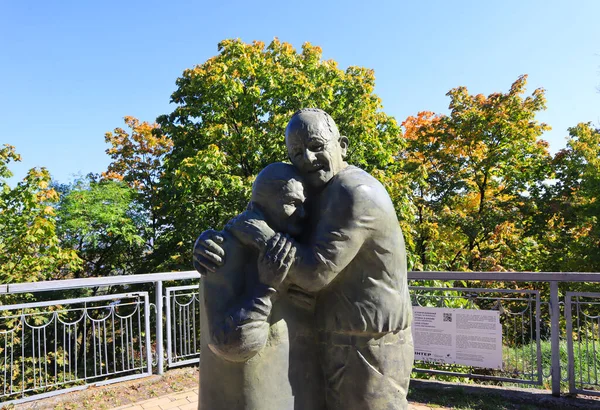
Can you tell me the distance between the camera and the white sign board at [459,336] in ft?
16.5

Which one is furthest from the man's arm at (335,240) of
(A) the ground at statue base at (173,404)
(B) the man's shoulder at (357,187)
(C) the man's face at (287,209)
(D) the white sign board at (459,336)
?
(D) the white sign board at (459,336)

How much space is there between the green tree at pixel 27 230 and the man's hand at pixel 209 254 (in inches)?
324

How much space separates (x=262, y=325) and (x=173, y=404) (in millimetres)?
3900

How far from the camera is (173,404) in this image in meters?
4.83

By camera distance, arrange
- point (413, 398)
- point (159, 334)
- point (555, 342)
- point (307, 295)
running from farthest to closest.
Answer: point (159, 334) < point (413, 398) < point (555, 342) < point (307, 295)

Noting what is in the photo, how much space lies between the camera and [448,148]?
14.1 m

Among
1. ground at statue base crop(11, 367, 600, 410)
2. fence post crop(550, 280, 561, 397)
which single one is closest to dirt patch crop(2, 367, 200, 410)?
ground at statue base crop(11, 367, 600, 410)

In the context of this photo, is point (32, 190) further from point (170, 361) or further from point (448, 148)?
point (448, 148)

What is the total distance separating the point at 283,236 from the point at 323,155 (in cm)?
43

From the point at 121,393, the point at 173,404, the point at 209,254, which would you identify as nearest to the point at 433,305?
the point at 173,404

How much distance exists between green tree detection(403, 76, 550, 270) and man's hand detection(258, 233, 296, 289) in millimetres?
10412

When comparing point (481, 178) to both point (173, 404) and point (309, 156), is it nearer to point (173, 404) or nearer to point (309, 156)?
point (173, 404)

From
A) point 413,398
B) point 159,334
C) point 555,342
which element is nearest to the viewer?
point 555,342

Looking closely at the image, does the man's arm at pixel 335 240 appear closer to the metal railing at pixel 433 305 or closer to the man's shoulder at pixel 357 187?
the man's shoulder at pixel 357 187
